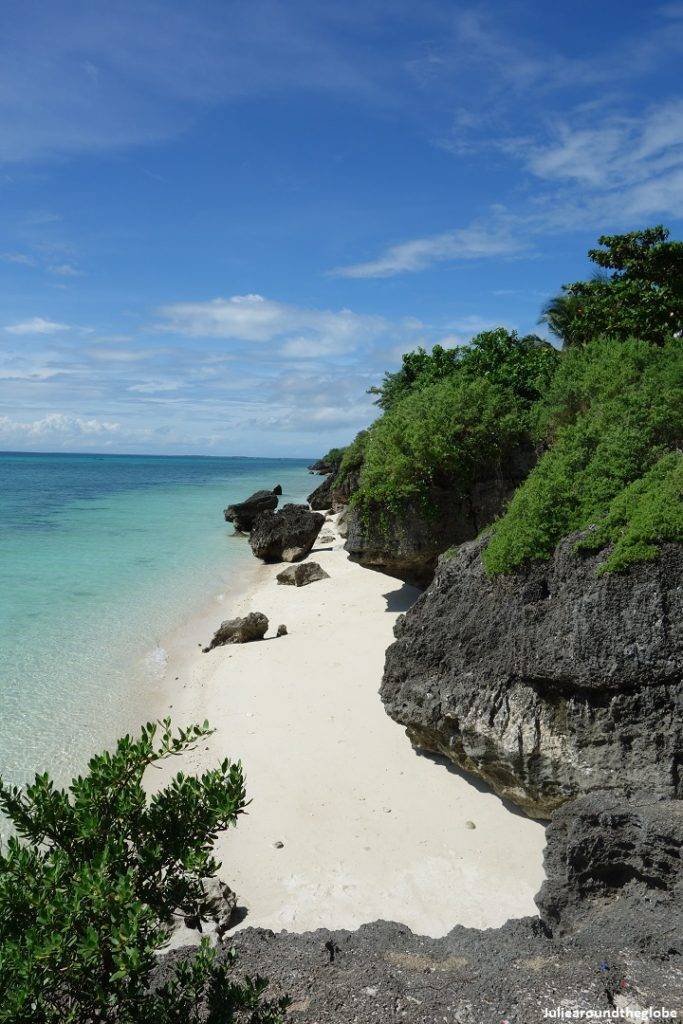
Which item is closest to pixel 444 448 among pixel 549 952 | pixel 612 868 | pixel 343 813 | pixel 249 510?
pixel 343 813

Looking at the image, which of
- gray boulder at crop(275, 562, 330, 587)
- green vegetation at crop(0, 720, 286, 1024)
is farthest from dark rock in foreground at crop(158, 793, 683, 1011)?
gray boulder at crop(275, 562, 330, 587)

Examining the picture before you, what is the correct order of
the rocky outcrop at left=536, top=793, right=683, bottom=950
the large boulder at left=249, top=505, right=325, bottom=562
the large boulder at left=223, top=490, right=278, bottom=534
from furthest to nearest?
the large boulder at left=223, top=490, right=278, bottom=534 → the large boulder at left=249, top=505, right=325, bottom=562 → the rocky outcrop at left=536, top=793, right=683, bottom=950

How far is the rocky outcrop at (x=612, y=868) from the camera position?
6191 mm

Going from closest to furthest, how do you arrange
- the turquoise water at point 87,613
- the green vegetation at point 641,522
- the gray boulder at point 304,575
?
the green vegetation at point 641,522 < the turquoise water at point 87,613 < the gray boulder at point 304,575

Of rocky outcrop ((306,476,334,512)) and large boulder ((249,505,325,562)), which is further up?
rocky outcrop ((306,476,334,512))

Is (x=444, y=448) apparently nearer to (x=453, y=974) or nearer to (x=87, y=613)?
(x=453, y=974)

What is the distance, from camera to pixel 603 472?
10289 millimetres

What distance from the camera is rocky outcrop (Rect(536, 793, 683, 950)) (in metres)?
6.19

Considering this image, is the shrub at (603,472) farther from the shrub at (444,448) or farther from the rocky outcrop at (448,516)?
the rocky outcrop at (448,516)

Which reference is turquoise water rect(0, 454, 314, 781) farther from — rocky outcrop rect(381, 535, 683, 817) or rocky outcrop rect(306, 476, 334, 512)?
rocky outcrop rect(306, 476, 334, 512)

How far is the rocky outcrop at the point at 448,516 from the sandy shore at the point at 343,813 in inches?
101

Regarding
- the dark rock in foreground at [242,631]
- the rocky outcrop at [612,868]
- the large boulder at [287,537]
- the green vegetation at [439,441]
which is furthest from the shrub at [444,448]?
the large boulder at [287,537]

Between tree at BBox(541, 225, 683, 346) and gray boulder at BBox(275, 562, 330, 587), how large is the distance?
12.3m

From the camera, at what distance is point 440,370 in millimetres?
22625
